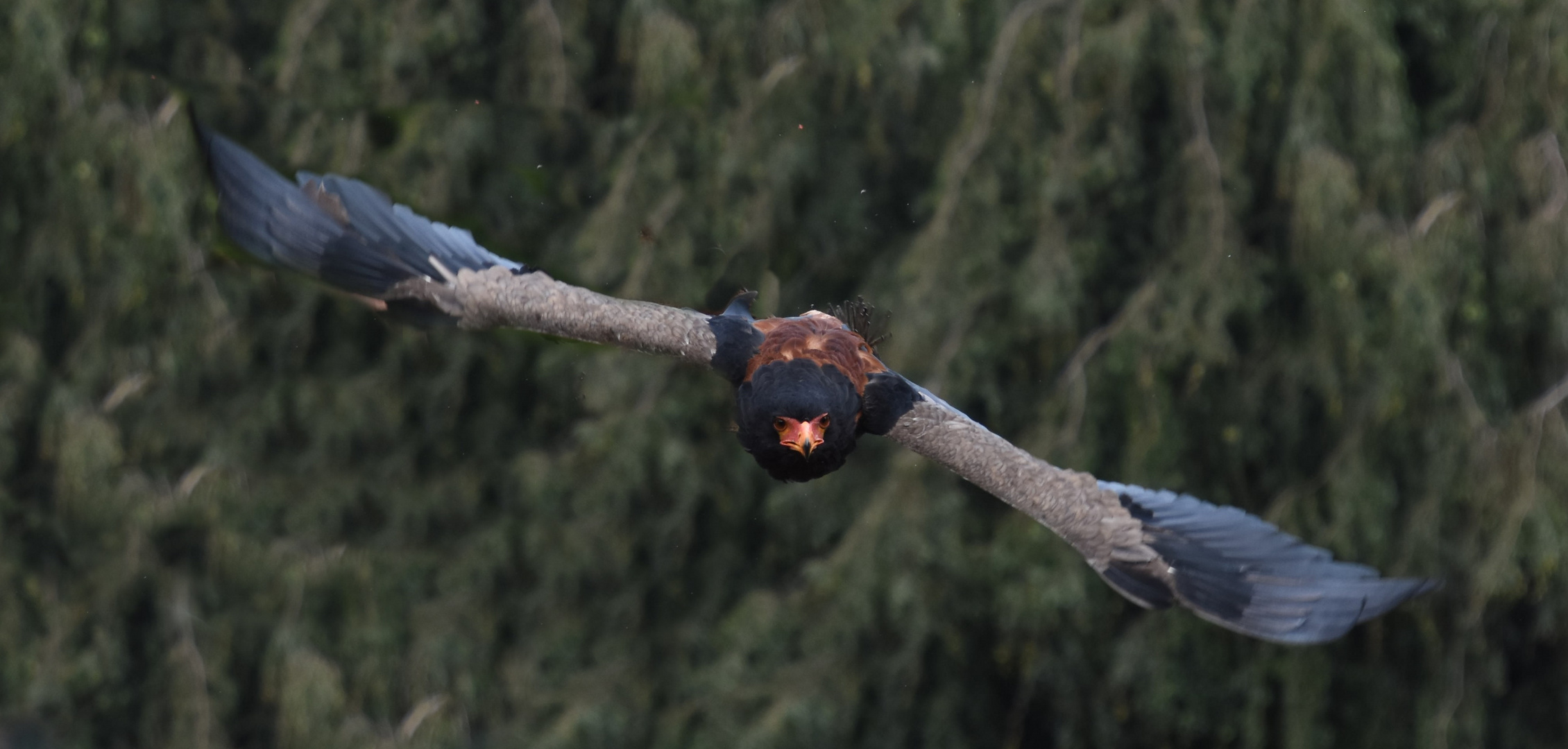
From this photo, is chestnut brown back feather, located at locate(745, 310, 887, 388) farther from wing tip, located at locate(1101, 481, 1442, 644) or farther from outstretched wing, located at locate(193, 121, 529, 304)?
outstretched wing, located at locate(193, 121, 529, 304)

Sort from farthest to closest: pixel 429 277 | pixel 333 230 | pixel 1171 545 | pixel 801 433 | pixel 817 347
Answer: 1. pixel 429 277
2. pixel 333 230
3. pixel 1171 545
4. pixel 817 347
5. pixel 801 433

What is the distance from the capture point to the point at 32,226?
659 cm

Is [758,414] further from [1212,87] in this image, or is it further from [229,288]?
[229,288]

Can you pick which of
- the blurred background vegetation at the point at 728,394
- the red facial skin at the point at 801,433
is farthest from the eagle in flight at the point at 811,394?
the blurred background vegetation at the point at 728,394

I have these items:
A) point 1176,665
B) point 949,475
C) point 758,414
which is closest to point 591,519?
point 949,475

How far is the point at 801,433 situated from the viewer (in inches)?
146

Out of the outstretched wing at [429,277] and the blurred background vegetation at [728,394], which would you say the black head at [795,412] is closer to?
the outstretched wing at [429,277]

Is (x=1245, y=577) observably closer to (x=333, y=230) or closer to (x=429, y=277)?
(x=429, y=277)

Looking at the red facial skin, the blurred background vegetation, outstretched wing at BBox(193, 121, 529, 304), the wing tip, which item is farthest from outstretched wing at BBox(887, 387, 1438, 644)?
outstretched wing at BBox(193, 121, 529, 304)

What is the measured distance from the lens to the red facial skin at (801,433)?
3.69m

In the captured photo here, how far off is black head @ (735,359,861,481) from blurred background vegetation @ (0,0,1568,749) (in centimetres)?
137

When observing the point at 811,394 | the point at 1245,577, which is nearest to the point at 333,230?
the point at 811,394

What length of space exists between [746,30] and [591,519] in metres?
1.96

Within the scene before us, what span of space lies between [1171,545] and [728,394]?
2.40 metres
